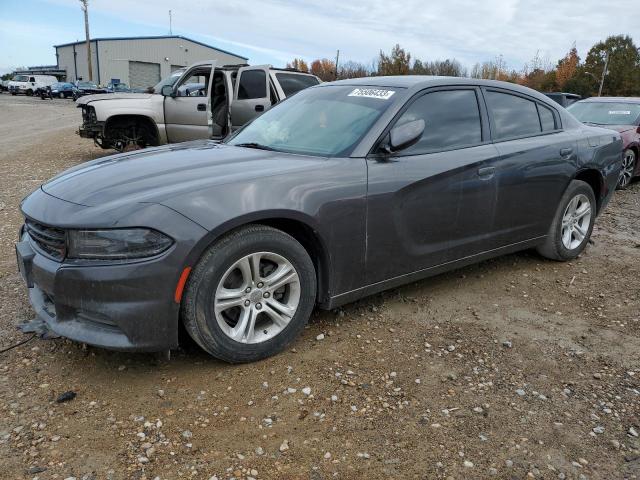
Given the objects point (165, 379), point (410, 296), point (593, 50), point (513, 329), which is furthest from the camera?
point (593, 50)

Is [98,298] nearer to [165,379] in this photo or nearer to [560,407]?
[165,379]

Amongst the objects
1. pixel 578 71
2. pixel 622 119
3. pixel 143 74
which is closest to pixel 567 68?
pixel 578 71

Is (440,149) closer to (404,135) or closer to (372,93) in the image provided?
(404,135)

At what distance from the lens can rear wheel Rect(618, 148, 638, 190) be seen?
9.16 metres

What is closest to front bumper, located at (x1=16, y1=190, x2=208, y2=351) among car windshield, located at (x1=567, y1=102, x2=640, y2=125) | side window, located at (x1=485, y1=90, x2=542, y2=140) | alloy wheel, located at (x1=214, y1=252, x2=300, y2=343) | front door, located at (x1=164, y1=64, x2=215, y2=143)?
alloy wheel, located at (x1=214, y1=252, x2=300, y2=343)

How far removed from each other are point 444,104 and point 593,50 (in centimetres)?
6291

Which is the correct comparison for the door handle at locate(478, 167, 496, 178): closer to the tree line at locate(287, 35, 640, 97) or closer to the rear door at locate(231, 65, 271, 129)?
the rear door at locate(231, 65, 271, 129)

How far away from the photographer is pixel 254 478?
7.15 ft

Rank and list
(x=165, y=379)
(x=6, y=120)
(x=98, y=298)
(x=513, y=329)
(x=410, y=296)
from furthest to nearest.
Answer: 1. (x=6, y=120)
2. (x=410, y=296)
3. (x=513, y=329)
4. (x=165, y=379)
5. (x=98, y=298)

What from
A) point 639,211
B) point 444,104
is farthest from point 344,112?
point 639,211

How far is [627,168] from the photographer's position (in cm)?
934

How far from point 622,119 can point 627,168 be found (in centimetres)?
89

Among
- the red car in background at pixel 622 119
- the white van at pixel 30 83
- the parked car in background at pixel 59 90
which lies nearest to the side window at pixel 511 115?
the red car in background at pixel 622 119

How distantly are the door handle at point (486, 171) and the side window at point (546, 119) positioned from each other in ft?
3.17
